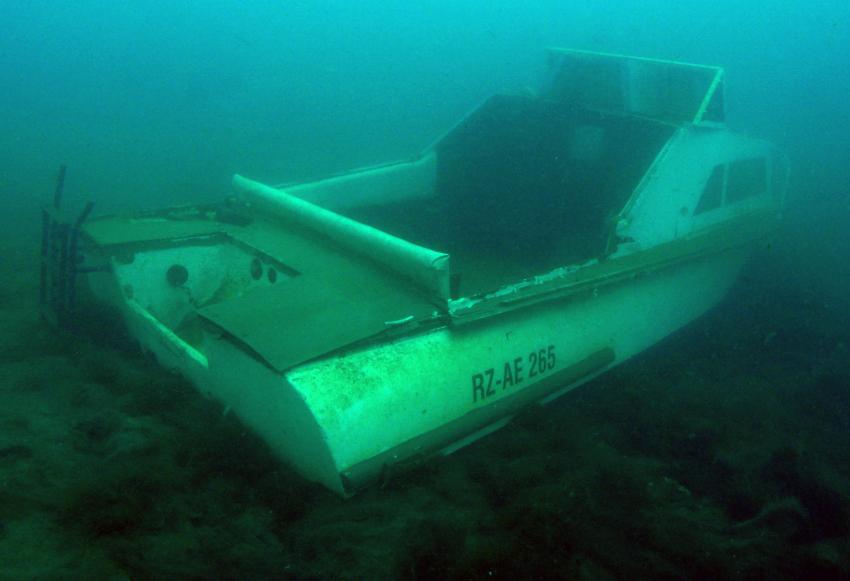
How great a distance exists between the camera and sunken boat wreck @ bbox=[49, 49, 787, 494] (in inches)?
122

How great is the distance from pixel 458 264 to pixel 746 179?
2663mm

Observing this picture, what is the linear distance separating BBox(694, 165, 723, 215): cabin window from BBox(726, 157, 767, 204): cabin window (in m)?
0.14

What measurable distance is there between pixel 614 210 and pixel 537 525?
262 centimetres

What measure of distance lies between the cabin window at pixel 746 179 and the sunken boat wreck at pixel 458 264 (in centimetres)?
2

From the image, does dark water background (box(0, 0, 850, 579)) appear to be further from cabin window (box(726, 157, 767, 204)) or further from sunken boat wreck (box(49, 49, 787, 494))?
cabin window (box(726, 157, 767, 204))

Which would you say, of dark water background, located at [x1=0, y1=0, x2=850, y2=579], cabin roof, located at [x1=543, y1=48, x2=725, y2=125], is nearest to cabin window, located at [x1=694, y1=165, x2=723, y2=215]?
cabin roof, located at [x1=543, y1=48, x2=725, y2=125]

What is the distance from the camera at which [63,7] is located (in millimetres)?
58344

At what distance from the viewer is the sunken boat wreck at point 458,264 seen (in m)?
3.10

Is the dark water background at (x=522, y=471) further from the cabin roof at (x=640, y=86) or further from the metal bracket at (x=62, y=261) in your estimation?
the cabin roof at (x=640, y=86)

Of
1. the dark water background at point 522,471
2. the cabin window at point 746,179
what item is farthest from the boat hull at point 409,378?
the cabin window at point 746,179

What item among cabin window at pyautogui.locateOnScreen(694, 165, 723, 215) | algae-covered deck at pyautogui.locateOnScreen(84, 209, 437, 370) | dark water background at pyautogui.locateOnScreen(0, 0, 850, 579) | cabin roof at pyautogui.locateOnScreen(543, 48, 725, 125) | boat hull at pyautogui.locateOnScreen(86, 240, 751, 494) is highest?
cabin roof at pyautogui.locateOnScreen(543, 48, 725, 125)

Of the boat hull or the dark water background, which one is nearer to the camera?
the dark water background

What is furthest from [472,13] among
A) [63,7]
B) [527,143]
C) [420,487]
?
[420,487]

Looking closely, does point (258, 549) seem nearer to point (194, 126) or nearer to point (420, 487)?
point (420, 487)
